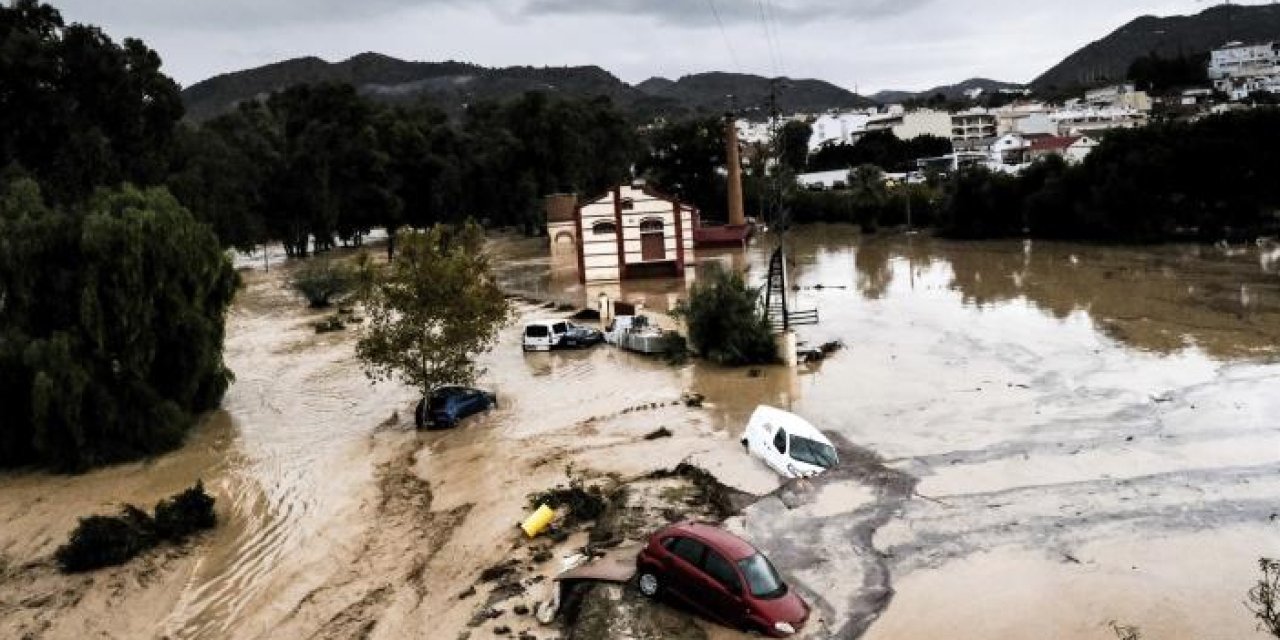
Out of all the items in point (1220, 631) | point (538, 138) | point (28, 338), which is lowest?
point (1220, 631)

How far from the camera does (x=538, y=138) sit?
93625mm

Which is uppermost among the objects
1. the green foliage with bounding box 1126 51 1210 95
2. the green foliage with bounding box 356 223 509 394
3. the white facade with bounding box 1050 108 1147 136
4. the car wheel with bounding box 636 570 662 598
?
the green foliage with bounding box 1126 51 1210 95

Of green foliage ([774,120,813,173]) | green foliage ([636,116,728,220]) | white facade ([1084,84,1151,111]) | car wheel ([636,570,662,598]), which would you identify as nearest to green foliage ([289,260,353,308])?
car wheel ([636,570,662,598])

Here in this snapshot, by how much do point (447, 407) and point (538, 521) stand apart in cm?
957

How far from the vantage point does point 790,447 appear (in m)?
19.8

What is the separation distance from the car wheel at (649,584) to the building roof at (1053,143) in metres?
114

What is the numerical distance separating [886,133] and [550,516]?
141164 mm

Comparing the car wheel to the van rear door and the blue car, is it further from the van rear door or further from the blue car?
the van rear door

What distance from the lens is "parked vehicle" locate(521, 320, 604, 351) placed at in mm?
36312

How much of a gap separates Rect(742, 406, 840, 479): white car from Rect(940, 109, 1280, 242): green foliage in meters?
49.0

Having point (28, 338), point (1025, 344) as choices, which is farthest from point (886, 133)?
point (28, 338)

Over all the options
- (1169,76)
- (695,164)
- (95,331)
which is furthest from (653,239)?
(1169,76)

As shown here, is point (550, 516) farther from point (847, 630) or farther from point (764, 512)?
point (847, 630)

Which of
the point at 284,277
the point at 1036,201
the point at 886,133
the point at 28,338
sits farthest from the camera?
the point at 886,133
